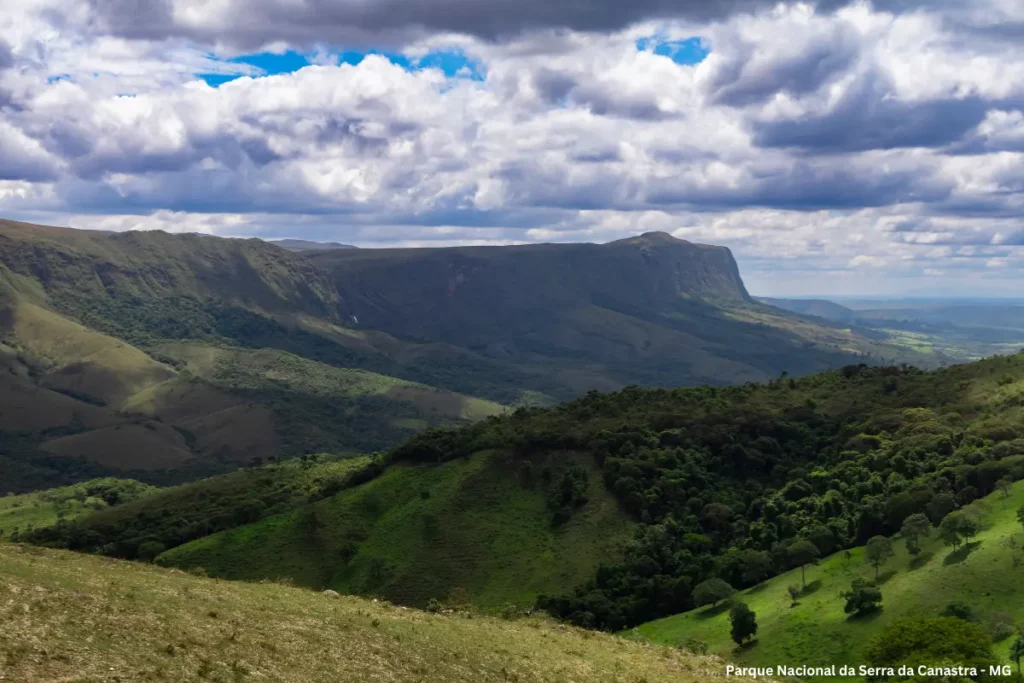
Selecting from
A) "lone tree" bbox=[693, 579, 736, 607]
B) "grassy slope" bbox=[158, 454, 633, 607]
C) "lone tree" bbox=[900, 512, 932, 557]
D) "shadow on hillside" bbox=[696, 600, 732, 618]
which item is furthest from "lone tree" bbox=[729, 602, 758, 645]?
"grassy slope" bbox=[158, 454, 633, 607]

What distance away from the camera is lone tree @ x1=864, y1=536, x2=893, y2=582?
10669 cm

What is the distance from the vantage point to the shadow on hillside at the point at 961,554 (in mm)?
99062

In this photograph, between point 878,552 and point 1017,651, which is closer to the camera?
point 1017,651

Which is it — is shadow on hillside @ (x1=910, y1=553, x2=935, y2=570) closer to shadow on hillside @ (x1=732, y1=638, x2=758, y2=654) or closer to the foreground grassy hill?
shadow on hillside @ (x1=732, y1=638, x2=758, y2=654)

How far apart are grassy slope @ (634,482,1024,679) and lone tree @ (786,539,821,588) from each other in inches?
71.8

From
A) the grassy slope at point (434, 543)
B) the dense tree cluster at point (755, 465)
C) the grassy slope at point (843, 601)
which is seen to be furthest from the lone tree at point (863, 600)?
the grassy slope at point (434, 543)

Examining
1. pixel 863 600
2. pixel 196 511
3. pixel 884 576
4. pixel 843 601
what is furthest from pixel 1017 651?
pixel 196 511

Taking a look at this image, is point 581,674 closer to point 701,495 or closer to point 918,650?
point 918,650

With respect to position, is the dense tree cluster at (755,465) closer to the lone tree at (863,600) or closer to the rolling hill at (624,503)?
the rolling hill at (624,503)

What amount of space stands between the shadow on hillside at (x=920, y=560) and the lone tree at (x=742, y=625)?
21458 millimetres

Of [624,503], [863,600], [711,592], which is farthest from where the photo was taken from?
[624,503]

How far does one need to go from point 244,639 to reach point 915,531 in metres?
85.9

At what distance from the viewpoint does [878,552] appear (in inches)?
4195

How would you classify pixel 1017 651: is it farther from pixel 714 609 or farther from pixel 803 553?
pixel 803 553
